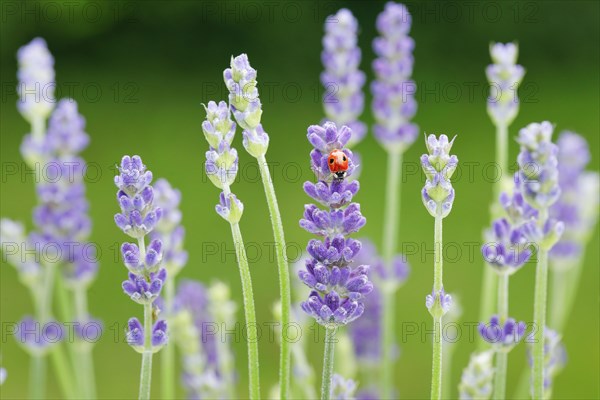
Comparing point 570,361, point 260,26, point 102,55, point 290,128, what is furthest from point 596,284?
point 102,55

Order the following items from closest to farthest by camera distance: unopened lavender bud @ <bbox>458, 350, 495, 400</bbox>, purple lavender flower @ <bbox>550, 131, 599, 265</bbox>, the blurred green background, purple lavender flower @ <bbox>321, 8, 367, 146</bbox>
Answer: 1. unopened lavender bud @ <bbox>458, 350, 495, 400</bbox>
2. purple lavender flower @ <bbox>321, 8, 367, 146</bbox>
3. purple lavender flower @ <bbox>550, 131, 599, 265</bbox>
4. the blurred green background

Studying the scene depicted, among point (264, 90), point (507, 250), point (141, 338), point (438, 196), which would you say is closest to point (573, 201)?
point (507, 250)

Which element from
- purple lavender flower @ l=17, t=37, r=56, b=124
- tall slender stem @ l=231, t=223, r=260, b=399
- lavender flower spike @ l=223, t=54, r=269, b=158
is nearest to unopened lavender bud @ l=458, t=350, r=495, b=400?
tall slender stem @ l=231, t=223, r=260, b=399

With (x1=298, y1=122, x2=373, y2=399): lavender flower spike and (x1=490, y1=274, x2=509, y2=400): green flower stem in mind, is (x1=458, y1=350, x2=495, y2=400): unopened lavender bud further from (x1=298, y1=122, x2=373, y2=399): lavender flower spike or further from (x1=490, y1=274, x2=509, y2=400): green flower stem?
(x1=298, y1=122, x2=373, y2=399): lavender flower spike

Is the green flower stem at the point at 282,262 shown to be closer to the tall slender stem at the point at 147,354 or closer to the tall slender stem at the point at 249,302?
the tall slender stem at the point at 249,302

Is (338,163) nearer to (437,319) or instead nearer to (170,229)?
(437,319)

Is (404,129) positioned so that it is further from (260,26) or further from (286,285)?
(260,26)

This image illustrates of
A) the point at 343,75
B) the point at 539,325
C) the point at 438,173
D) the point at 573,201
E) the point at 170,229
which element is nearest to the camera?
the point at 438,173
